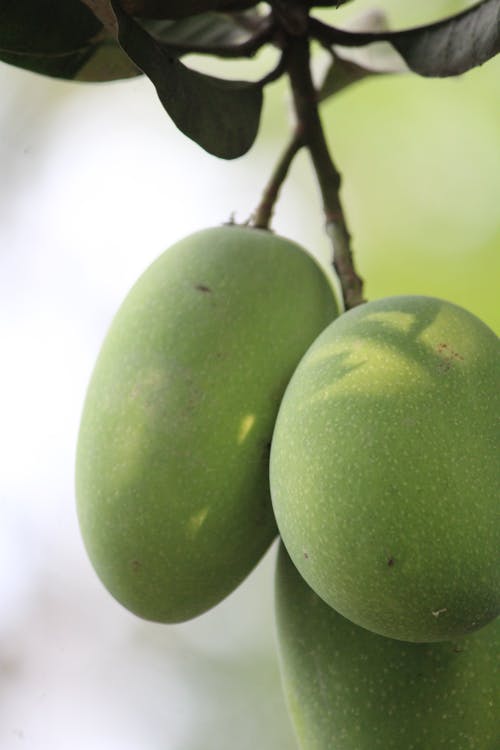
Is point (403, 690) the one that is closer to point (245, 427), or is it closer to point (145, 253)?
point (245, 427)

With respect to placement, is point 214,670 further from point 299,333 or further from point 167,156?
point 299,333

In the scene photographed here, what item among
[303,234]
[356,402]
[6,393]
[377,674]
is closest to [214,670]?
[6,393]

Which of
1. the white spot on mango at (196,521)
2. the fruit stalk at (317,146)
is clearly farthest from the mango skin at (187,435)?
the fruit stalk at (317,146)

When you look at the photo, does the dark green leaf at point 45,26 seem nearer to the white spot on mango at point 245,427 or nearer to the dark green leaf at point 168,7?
the dark green leaf at point 168,7

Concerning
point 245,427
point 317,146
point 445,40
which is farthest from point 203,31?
point 245,427

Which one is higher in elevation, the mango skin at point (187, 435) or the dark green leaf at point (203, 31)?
the dark green leaf at point (203, 31)

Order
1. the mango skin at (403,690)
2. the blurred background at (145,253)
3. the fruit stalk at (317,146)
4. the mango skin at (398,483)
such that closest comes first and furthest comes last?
the mango skin at (398,483) < the mango skin at (403,690) < the fruit stalk at (317,146) < the blurred background at (145,253)
